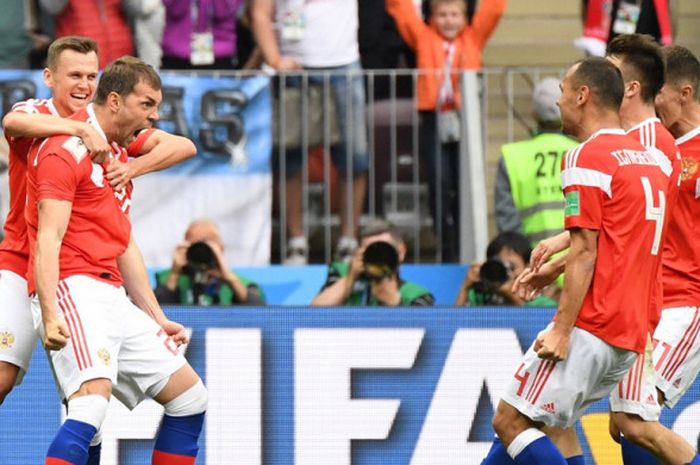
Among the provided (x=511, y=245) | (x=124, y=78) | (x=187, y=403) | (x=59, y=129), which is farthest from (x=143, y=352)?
(x=511, y=245)

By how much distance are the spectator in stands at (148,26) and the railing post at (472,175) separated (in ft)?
6.95

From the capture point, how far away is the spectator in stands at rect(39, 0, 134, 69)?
12.5 metres

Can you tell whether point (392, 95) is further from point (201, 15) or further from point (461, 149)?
point (201, 15)

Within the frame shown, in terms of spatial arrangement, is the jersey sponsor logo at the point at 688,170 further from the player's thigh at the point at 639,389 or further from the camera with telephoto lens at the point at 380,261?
the camera with telephoto lens at the point at 380,261

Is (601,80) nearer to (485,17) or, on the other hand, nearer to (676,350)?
(676,350)

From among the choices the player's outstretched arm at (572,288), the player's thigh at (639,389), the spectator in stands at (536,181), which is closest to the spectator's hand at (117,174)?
the player's outstretched arm at (572,288)

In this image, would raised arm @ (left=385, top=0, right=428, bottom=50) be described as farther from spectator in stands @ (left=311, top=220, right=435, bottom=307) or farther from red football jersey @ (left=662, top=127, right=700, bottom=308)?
red football jersey @ (left=662, top=127, right=700, bottom=308)

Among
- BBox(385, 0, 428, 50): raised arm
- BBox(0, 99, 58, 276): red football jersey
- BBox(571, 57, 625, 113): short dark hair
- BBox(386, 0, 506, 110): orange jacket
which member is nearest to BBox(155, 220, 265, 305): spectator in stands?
BBox(386, 0, 506, 110): orange jacket

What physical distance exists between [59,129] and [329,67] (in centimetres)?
482

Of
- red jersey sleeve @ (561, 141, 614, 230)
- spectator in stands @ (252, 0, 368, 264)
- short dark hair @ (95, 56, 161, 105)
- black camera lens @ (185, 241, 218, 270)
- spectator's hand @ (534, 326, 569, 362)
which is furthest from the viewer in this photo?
spectator in stands @ (252, 0, 368, 264)

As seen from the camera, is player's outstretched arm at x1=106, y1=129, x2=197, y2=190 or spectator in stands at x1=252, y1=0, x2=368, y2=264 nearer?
player's outstretched arm at x1=106, y1=129, x2=197, y2=190

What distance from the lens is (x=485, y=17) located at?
13.0m

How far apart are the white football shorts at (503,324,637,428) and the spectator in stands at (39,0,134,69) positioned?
5.34 m

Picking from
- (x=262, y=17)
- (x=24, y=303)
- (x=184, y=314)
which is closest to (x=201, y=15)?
(x=262, y=17)
